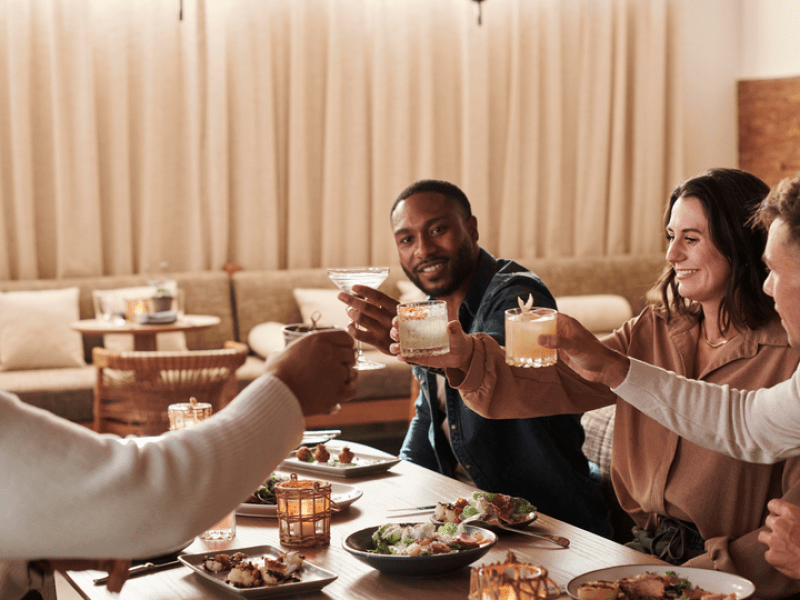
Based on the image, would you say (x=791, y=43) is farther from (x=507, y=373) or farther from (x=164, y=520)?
(x=164, y=520)

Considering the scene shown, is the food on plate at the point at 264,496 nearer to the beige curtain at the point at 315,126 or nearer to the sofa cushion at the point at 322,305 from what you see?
the sofa cushion at the point at 322,305

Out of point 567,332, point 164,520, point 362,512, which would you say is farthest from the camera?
point 362,512

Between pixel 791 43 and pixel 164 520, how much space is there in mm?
6546

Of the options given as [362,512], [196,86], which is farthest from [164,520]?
[196,86]

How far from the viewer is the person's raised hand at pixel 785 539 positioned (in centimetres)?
138

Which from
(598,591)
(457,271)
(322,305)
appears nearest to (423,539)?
(598,591)

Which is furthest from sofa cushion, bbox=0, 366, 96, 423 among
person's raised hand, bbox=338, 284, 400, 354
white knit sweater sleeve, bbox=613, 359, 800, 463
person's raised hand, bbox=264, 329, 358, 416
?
person's raised hand, bbox=264, 329, 358, 416

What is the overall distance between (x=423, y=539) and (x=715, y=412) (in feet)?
1.95

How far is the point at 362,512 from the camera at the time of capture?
1.76 meters

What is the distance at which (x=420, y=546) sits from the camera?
139cm

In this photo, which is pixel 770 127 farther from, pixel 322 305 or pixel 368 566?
pixel 368 566

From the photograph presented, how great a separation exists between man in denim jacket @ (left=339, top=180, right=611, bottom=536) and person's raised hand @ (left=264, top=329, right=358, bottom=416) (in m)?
0.90

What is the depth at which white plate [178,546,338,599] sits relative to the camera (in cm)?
130

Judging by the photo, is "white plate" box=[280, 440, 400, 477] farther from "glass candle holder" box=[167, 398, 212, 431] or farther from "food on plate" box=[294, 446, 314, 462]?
"glass candle holder" box=[167, 398, 212, 431]
